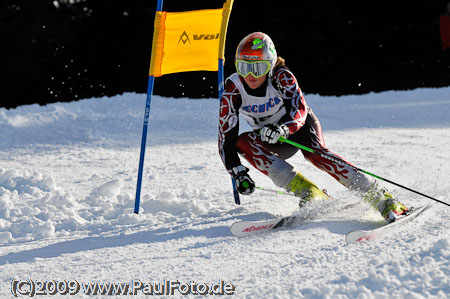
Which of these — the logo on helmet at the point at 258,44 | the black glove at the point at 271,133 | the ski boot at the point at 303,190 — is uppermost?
the logo on helmet at the point at 258,44

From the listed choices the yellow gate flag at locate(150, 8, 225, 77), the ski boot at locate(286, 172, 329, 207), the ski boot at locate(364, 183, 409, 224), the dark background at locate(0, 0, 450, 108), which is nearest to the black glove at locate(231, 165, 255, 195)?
the ski boot at locate(286, 172, 329, 207)

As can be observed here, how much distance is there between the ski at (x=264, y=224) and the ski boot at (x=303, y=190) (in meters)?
0.13

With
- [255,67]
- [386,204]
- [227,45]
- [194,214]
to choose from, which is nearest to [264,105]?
[255,67]

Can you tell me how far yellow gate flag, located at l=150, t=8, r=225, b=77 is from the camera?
3.70 m

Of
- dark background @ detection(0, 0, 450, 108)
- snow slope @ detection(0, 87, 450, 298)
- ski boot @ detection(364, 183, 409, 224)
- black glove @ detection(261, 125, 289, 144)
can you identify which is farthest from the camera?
dark background @ detection(0, 0, 450, 108)

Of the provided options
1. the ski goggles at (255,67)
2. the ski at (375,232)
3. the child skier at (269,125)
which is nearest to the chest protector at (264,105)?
the child skier at (269,125)

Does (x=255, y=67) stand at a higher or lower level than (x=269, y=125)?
higher

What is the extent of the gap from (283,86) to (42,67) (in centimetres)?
1094

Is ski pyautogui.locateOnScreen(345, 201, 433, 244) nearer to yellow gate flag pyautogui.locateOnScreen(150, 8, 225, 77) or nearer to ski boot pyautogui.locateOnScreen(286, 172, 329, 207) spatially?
ski boot pyautogui.locateOnScreen(286, 172, 329, 207)

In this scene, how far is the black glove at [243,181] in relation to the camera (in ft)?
10.5

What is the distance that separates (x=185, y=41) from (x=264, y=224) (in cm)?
144

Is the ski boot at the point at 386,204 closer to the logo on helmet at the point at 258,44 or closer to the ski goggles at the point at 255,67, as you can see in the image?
the ski goggles at the point at 255,67

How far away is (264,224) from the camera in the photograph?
122 inches

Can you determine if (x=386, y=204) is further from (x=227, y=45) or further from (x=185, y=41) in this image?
(x=227, y=45)
